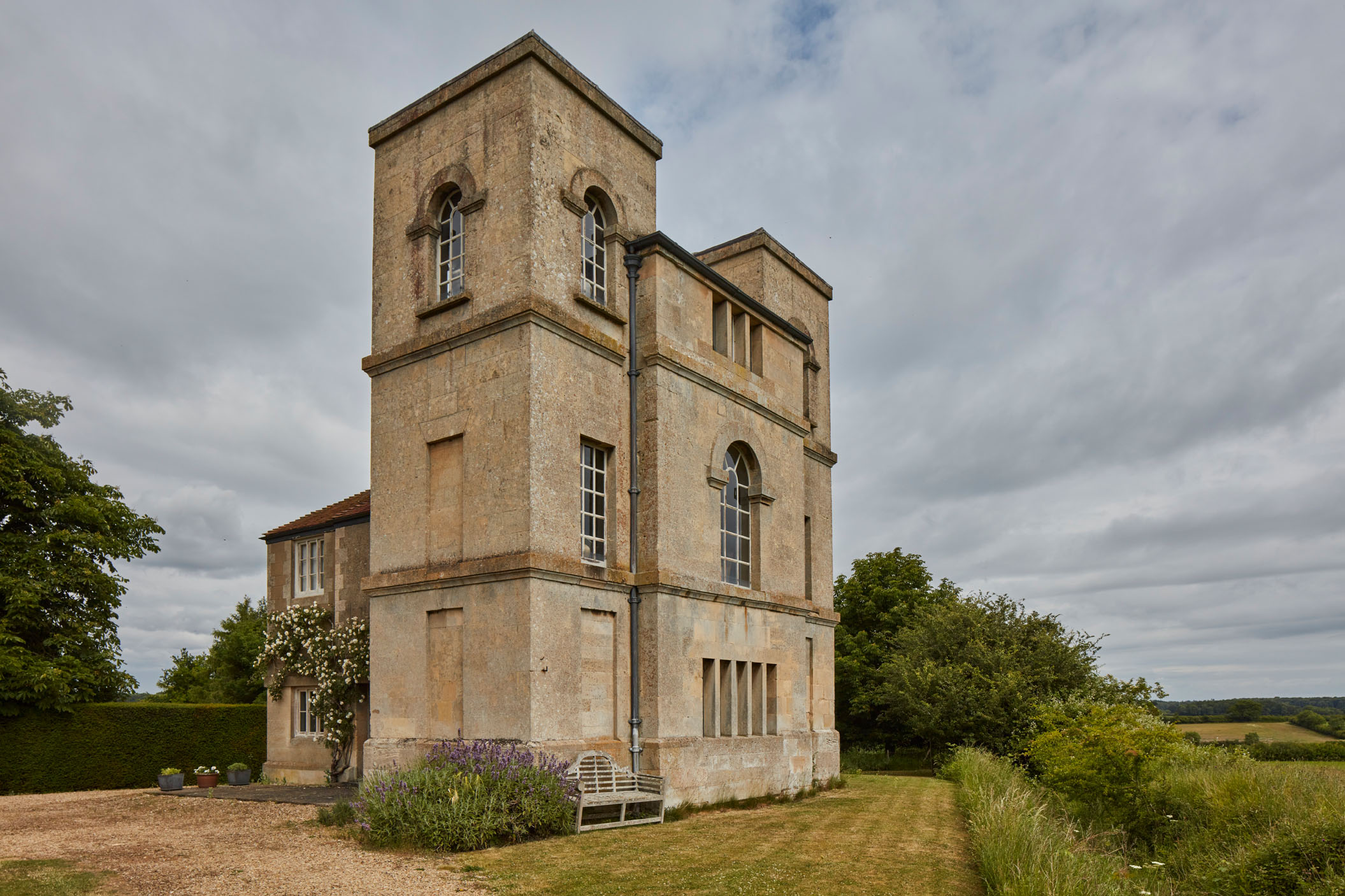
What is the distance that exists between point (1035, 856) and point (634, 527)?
8.63 m

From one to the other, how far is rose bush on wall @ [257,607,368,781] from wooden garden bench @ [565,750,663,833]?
7.35m

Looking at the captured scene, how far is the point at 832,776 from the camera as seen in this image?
22234 mm

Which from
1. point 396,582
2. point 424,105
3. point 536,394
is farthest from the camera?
point 424,105

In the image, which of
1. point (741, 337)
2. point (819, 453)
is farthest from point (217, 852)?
point (819, 453)

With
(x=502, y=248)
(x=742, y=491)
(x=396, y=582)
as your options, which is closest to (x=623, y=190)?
(x=502, y=248)

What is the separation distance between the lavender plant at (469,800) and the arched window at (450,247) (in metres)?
7.67

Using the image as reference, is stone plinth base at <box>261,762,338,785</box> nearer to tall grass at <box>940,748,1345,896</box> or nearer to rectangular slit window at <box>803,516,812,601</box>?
rectangular slit window at <box>803,516,812,601</box>

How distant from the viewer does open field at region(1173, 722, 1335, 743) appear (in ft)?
126

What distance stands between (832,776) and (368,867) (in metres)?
14.3

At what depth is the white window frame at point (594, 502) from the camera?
52.0 ft

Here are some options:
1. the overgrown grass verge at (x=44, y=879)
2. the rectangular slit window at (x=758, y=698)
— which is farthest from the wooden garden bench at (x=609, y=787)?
the overgrown grass verge at (x=44, y=879)

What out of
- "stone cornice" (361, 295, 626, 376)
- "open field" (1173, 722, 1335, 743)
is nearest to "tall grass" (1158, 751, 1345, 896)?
"stone cornice" (361, 295, 626, 376)

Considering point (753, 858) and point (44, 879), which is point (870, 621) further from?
point (44, 879)

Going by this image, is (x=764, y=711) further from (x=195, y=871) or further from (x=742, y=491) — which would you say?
(x=195, y=871)
